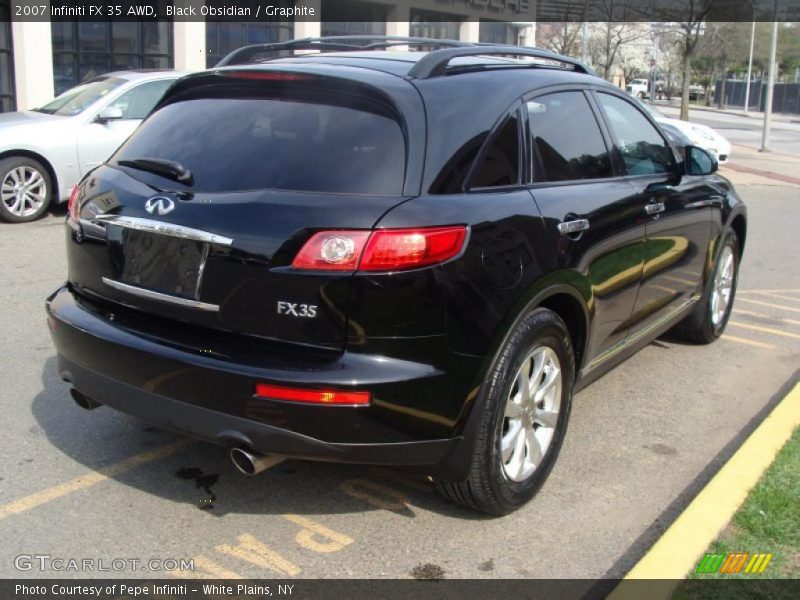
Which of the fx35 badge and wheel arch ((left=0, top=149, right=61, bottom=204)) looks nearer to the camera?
the fx35 badge

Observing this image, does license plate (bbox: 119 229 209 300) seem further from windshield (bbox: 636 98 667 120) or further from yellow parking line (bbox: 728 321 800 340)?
yellow parking line (bbox: 728 321 800 340)

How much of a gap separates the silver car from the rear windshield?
6.94 m

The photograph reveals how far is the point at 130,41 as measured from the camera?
2022cm

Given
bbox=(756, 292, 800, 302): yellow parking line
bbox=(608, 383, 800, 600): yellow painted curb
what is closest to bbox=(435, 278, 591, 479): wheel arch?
bbox=(608, 383, 800, 600): yellow painted curb

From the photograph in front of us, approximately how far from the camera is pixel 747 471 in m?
3.95

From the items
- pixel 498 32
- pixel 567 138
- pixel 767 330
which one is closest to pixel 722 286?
pixel 767 330

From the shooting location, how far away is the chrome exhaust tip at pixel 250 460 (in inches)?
123

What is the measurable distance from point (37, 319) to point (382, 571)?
157 inches

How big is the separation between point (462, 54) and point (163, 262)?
1630 mm

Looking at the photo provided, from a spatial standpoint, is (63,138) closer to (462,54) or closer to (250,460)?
(462,54)

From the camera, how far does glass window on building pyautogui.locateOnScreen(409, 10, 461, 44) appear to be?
101 ft

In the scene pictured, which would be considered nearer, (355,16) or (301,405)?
(301,405)

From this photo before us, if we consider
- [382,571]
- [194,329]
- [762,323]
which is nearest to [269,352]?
[194,329]

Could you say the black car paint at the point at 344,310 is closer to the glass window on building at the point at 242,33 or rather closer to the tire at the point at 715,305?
the tire at the point at 715,305
